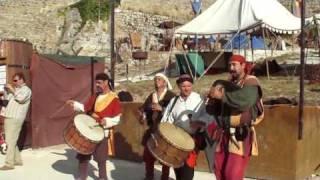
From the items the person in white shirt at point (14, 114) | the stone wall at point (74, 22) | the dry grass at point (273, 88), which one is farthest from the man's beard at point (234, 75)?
the stone wall at point (74, 22)

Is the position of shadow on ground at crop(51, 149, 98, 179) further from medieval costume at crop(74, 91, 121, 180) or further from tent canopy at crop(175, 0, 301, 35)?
tent canopy at crop(175, 0, 301, 35)

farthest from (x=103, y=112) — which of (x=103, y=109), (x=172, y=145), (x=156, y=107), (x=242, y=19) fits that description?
(x=242, y=19)

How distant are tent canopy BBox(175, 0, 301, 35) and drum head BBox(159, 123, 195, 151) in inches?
438

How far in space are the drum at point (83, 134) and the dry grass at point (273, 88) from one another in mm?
5193

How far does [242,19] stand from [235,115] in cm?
1239

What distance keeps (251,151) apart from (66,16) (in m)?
31.4

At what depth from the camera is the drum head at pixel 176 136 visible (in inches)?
275

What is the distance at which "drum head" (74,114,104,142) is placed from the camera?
324 inches

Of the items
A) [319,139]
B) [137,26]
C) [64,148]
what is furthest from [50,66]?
[137,26]

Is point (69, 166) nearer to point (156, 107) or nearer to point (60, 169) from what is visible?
point (60, 169)

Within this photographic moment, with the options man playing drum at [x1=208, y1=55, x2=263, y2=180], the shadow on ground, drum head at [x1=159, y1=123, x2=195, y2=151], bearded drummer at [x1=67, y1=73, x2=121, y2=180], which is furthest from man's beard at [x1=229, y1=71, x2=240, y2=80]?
the shadow on ground

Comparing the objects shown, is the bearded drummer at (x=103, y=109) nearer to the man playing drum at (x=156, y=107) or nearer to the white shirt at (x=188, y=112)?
the man playing drum at (x=156, y=107)

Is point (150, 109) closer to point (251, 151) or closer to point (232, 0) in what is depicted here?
point (251, 151)

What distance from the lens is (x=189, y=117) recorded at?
7.45m
